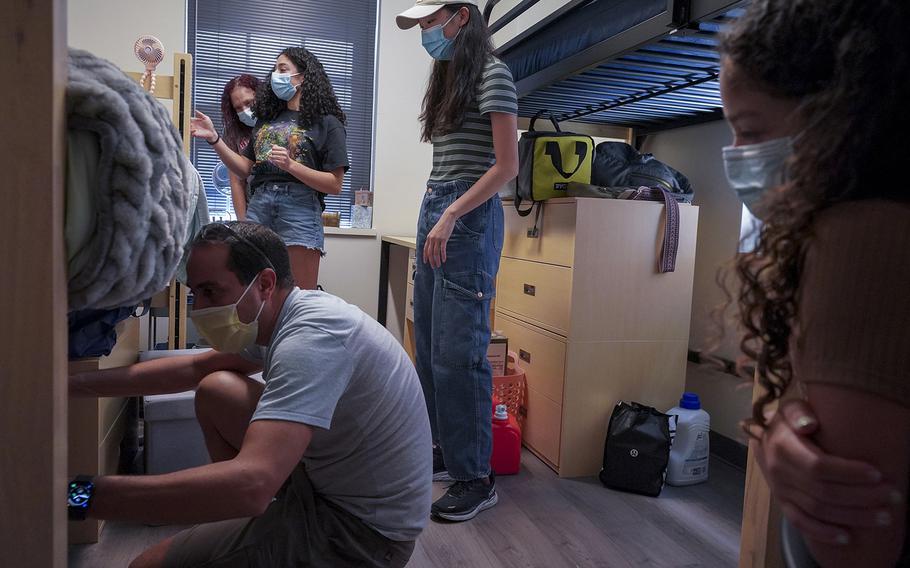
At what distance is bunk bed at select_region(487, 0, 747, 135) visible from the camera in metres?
1.71

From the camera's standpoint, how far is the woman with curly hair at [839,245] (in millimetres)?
504

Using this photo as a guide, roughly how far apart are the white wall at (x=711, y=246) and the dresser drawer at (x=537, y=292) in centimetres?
67

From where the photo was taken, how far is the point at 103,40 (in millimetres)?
3326

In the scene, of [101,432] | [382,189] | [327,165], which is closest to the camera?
[101,432]

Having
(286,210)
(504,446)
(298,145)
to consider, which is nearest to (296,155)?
(298,145)

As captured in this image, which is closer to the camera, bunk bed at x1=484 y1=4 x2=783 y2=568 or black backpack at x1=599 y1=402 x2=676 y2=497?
bunk bed at x1=484 y1=4 x2=783 y2=568

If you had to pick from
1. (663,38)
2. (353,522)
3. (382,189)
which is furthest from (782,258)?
(382,189)

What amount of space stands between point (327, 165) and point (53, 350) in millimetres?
1876

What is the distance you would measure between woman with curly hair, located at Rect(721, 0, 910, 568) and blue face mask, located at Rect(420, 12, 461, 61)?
4.37 ft

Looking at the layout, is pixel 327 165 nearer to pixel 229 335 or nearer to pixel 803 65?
pixel 229 335

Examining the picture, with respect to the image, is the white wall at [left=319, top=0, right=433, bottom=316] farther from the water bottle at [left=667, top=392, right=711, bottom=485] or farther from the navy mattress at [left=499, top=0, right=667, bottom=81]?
the water bottle at [left=667, top=392, right=711, bottom=485]

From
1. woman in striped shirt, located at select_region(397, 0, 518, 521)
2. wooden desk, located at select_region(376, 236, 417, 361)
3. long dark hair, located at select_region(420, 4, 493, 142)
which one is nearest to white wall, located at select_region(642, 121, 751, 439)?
woman in striped shirt, located at select_region(397, 0, 518, 521)

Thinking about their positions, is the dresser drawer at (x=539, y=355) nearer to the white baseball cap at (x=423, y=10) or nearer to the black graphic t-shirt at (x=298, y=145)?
the black graphic t-shirt at (x=298, y=145)

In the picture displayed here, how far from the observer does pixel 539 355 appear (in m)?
2.47
